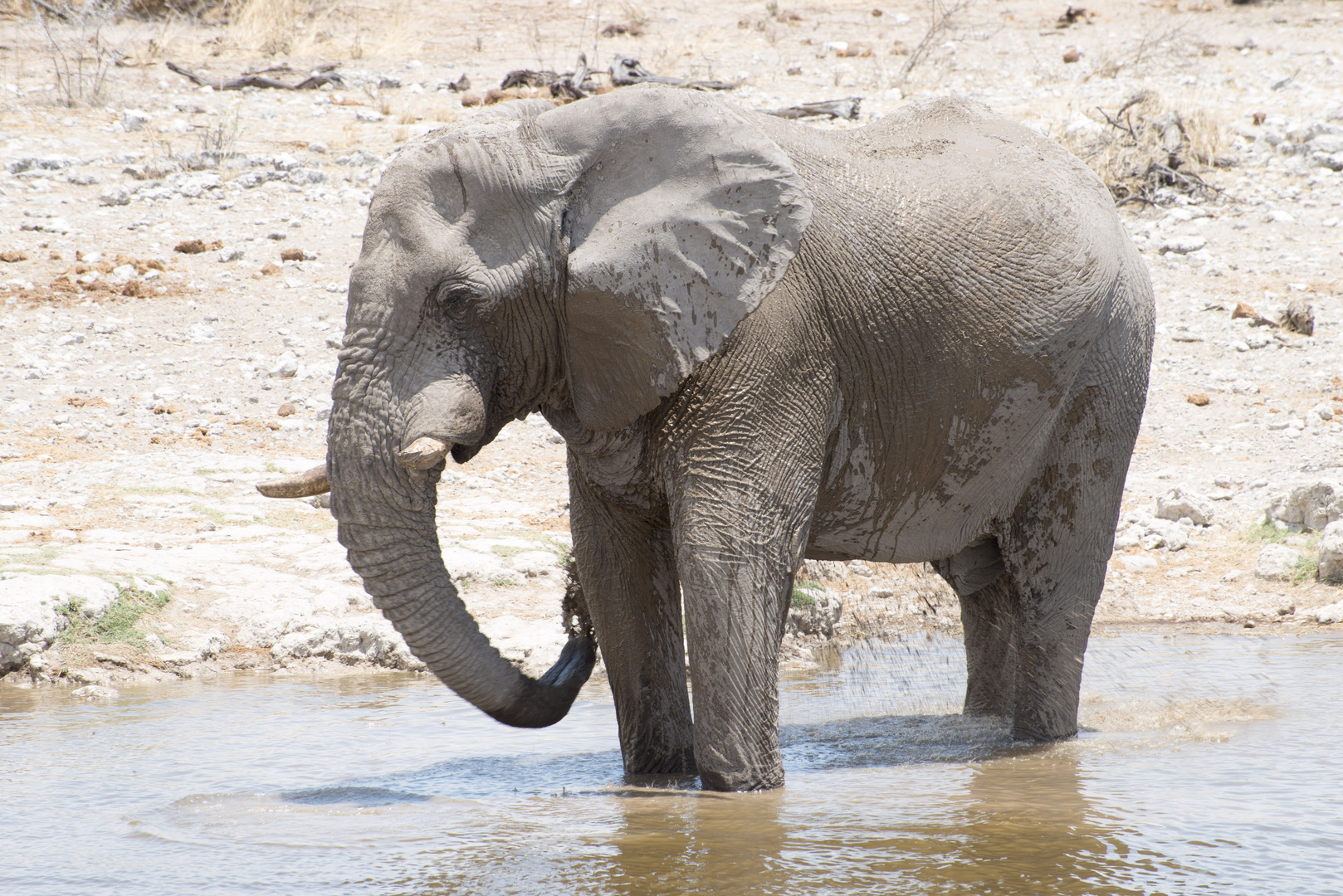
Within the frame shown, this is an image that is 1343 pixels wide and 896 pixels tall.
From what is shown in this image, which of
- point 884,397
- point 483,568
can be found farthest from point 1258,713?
point 483,568

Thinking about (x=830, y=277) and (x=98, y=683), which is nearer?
(x=830, y=277)

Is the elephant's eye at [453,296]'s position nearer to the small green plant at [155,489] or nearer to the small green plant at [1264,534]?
the small green plant at [155,489]

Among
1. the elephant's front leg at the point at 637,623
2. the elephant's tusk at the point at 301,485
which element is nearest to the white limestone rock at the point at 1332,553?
the elephant's front leg at the point at 637,623

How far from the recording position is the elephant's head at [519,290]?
4.12 m

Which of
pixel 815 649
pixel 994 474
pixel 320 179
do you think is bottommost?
pixel 815 649

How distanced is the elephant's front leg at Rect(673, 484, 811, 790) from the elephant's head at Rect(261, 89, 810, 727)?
42 cm

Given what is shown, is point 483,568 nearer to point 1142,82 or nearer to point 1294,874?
point 1294,874

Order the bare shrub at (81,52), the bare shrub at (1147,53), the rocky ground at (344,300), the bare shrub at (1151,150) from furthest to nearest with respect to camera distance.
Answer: the bare shrub at (1147,53), the bare shrub at (81,52), the bare shrub at (1151,150), the rocky ground at (344,300)

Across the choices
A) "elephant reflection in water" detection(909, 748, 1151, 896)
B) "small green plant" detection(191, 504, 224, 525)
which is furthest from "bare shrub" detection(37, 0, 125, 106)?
"elephant reflection in water" detection(909, 748, 1151, 896)

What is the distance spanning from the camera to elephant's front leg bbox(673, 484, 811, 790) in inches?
172

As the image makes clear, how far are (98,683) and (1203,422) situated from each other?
25.4ft

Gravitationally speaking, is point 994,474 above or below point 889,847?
above

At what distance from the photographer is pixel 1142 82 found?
1684cm

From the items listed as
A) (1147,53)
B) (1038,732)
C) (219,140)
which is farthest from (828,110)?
(1038,732)
